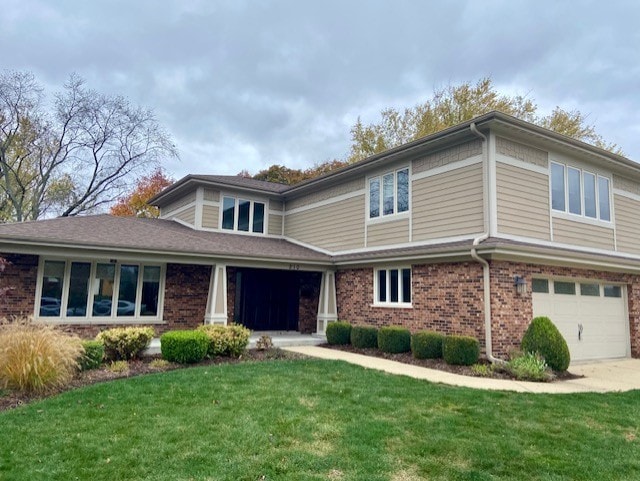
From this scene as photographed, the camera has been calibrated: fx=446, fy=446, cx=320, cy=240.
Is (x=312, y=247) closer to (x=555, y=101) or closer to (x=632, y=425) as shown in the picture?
(x=632, y=425)

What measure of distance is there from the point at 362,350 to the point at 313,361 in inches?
103

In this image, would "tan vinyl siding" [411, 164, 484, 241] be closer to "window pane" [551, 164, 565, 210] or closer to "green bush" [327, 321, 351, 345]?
"window pane" [551, 164, 565, 210]

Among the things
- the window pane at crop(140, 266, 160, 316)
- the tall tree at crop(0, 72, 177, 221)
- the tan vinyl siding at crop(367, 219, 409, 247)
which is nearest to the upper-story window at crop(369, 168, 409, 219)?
the tan vinyl siding at crop(367, 219, 409, 247)

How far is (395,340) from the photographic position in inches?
432

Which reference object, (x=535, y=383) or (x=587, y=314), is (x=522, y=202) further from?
(x=535, y=383)

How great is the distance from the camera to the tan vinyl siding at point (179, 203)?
1664 centimetres

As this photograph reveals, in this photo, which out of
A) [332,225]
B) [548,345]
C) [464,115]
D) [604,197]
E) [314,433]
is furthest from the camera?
[464,115]

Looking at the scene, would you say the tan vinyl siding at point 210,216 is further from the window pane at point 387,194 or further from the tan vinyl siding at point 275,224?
the window pane at point 387,194

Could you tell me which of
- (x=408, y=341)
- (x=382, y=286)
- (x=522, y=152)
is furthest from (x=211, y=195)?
(x=522, y=152)

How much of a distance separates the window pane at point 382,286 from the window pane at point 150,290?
21.0ft

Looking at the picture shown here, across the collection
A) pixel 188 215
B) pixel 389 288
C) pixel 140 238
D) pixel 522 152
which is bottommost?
pixel 389 288

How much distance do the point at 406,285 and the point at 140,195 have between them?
23.7 m

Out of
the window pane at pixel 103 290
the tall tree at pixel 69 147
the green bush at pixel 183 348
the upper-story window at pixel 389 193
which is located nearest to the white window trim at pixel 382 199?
the upper-story window at pixel 389 193

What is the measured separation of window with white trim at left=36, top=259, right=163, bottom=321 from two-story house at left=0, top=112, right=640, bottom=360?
0.03 metres
